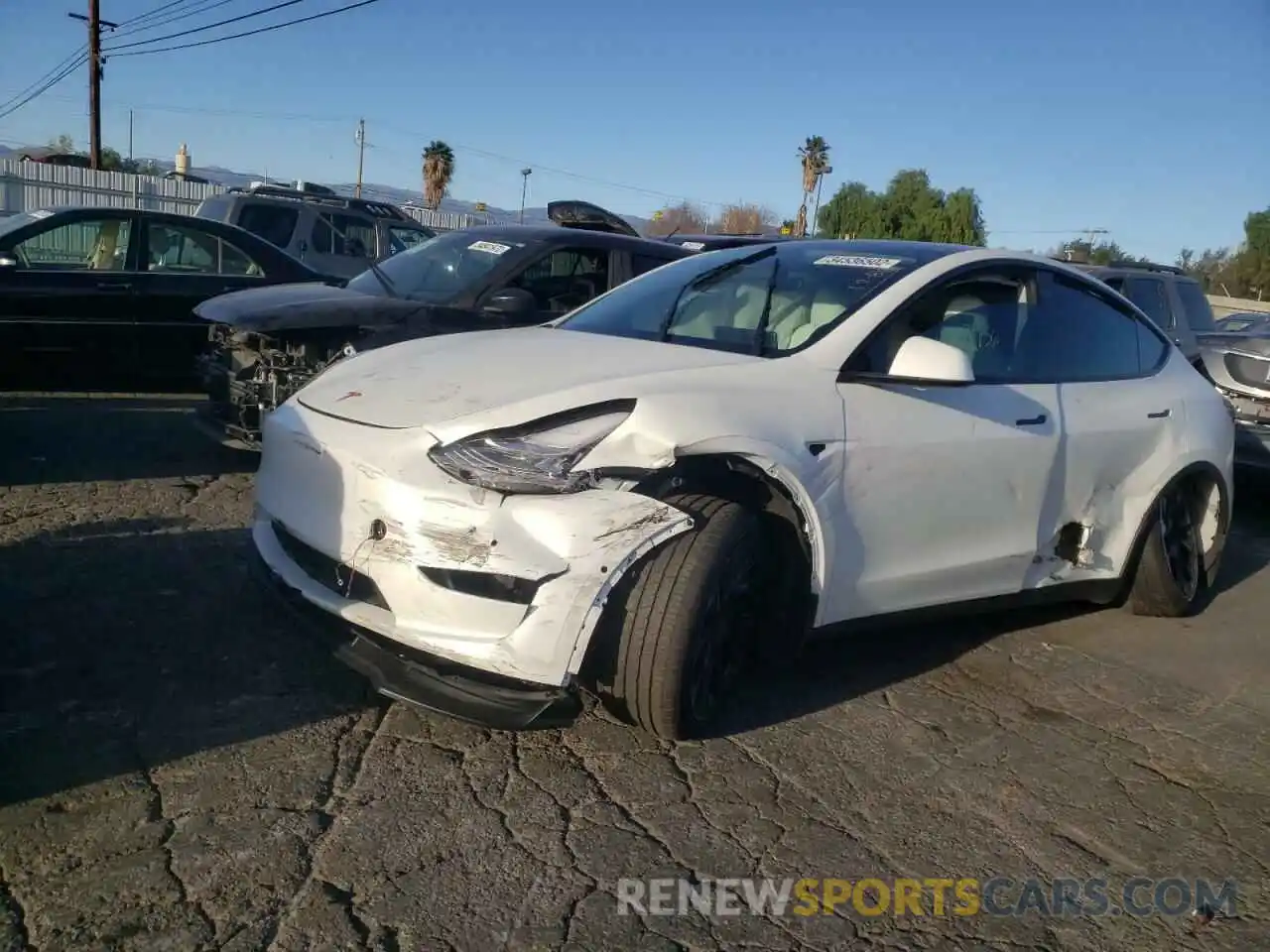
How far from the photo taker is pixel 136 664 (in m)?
3.78

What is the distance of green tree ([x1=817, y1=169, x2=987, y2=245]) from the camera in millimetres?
35906

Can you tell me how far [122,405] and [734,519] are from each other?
6464 millimetres

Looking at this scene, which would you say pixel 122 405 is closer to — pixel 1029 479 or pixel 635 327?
pixel 635 327

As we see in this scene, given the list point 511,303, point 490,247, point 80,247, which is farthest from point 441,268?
point 80,247

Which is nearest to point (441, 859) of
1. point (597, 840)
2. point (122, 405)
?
point (597, 840)

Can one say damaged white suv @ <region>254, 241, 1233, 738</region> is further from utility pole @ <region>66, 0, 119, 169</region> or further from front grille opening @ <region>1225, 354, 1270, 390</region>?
utility pole @ <region>66, 0, 119, 169</region>

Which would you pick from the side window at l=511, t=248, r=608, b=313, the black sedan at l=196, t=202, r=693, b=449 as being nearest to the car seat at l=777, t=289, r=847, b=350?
the black sedan at l=196, t=202, r=693, b=449

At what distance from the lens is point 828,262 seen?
4461 mm

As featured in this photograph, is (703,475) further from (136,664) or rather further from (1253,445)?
(1253,445)

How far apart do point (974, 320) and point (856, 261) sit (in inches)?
20.4

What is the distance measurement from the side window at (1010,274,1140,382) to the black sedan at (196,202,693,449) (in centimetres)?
295

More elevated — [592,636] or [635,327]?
[635,327]

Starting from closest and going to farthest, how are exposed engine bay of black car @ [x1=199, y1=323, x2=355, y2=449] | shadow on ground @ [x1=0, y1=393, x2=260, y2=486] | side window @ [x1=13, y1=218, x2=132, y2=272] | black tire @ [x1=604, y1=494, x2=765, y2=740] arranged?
black tire @ [x1=604, y1=494, x2=765, y2=740] < exposed engine bay of black car @ [x1=199, y1=323, x2=355, y2=449] < shadow on ground @ [x1=0, y1=393, x2=260, y2=486] < side window @ [x1=13, y1=218, x2=132, y2=272]

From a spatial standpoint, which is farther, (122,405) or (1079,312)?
(122,405)
